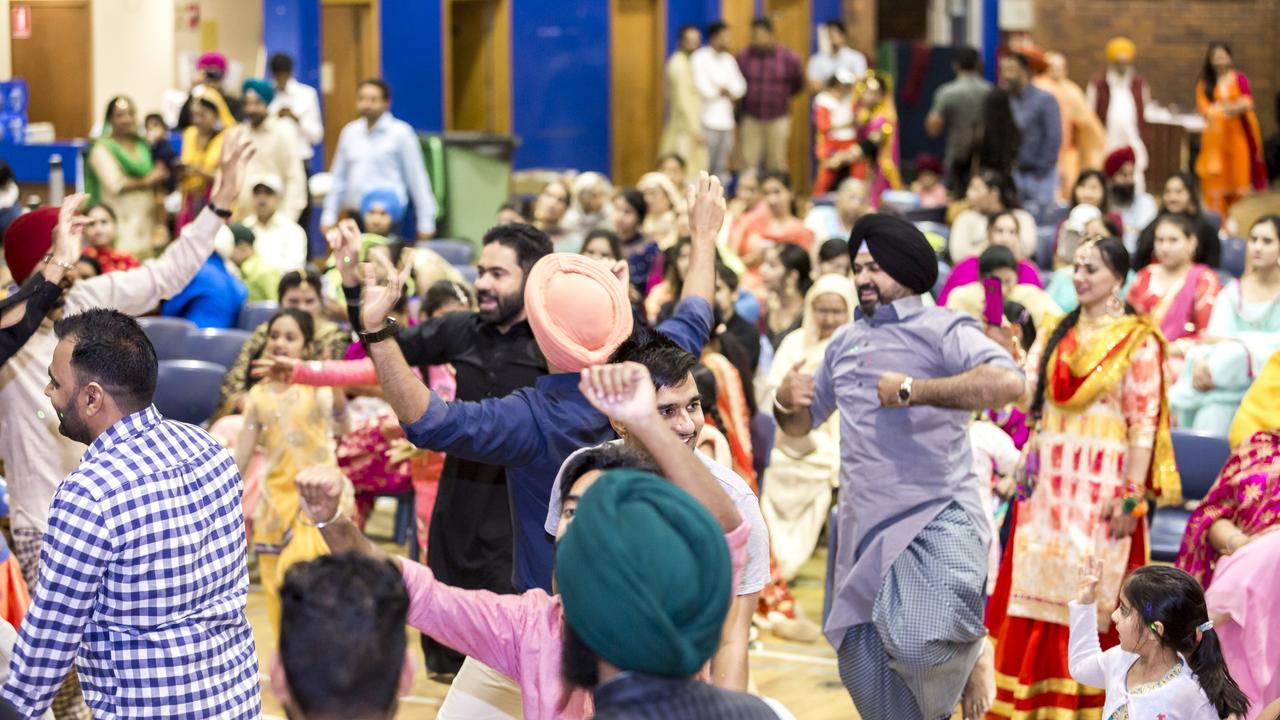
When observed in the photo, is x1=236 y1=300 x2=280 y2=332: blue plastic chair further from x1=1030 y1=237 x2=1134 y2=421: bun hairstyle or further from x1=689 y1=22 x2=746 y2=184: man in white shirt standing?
x1=689 y1=22 x2=746 y2=184: man in white shirt standing

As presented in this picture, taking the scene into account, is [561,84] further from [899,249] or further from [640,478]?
[640,478]

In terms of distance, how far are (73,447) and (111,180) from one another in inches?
254

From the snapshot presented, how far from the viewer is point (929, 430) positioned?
446 cm

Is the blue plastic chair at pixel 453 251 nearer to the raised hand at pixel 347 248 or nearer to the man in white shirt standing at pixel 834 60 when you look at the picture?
the man in white shirt standing at pixel 834 60

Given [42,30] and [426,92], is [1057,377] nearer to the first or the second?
[42,30]

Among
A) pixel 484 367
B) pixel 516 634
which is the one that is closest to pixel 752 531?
pixel 516 634

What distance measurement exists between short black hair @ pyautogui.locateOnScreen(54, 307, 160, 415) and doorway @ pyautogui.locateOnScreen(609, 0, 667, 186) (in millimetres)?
13465

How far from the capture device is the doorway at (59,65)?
12391mm

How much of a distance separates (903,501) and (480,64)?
38.9 ft

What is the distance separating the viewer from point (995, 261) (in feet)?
24.2

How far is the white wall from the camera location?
516 inches

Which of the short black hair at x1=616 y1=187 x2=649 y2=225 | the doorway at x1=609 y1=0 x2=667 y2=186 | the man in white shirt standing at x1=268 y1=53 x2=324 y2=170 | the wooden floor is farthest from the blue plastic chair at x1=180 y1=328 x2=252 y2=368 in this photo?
the doorway at x1=609 y1=0 x2=667 y2=186

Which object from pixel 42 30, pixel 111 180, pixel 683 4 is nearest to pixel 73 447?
pixel 111 180

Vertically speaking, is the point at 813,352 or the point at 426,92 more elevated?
the point at 426,92
